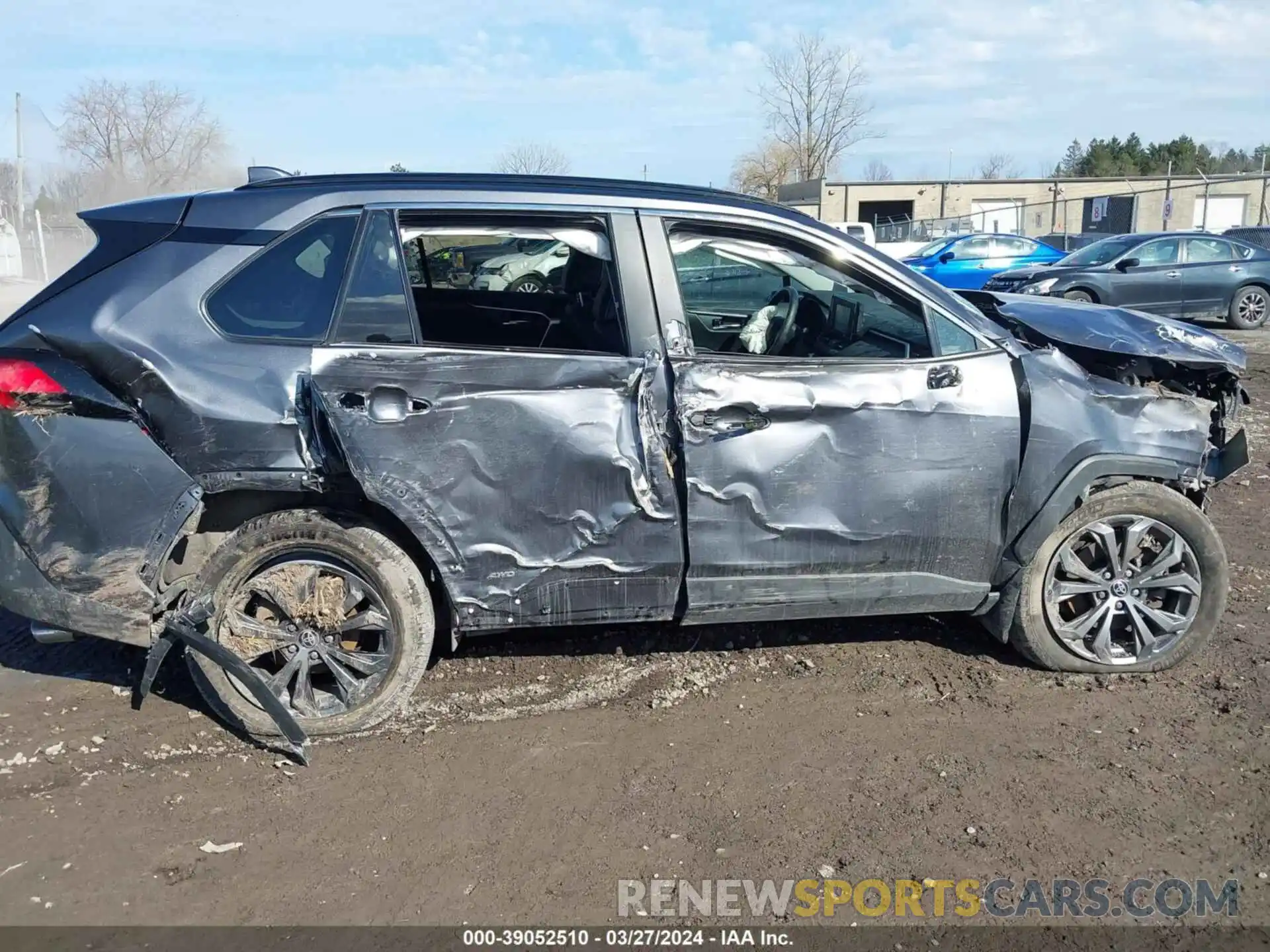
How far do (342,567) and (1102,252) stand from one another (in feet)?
50.1

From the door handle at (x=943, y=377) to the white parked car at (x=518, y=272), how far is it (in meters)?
1.62

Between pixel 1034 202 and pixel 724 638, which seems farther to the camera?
pixel 1034 202

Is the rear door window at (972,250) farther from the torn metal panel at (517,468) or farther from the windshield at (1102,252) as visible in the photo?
the torn metal panel at (517,468)

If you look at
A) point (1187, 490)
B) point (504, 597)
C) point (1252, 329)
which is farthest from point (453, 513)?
point (1252, 329)

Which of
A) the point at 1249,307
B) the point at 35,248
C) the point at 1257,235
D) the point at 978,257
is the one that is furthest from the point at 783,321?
the point at 35,248

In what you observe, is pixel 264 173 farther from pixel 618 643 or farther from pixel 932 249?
pixel 932 249

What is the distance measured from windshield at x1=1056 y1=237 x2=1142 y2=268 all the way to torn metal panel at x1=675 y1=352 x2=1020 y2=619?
13382 mm

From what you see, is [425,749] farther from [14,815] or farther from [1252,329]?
[1252,329]

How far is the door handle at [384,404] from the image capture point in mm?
3393

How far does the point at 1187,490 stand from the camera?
4152mm

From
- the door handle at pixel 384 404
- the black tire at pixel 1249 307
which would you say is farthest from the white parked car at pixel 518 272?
the black tire at pixel 1249 307

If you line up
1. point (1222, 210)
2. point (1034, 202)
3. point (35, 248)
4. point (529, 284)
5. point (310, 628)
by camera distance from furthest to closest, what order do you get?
1. point (1034, 202)
2. point (1222, 210)
3. point (35, 248)
4. point (529, 284)
5. point (310, 628)

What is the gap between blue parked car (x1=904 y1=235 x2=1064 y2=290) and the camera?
65.4 feet

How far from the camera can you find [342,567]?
140 inches
